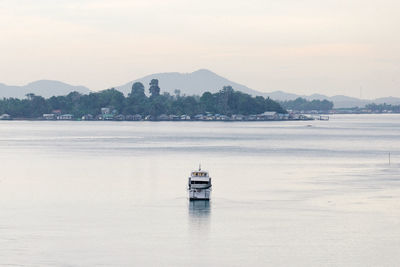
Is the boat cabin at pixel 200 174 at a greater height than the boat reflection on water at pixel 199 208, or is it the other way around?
the boat cabin at pixel 200 174

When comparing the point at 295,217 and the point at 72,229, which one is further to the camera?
the point at 295,217

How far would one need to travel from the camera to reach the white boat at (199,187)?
65.1m

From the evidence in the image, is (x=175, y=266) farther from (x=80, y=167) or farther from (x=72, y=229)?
(x=80, y=167)

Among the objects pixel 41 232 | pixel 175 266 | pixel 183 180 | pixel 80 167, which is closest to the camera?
pixel 175 266

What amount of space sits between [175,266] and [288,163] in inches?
2589

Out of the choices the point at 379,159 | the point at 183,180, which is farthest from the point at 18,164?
the point at 379,159

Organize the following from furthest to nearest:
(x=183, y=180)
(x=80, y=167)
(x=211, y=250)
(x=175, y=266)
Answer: (x=80, y=167), (x=183, y=180), (x=211, y=250), (x=175, y=266)

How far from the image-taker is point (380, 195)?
229 ft

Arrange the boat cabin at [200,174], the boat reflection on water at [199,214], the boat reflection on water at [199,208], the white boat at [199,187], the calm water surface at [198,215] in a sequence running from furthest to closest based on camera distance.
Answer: the boat cabin at [200,174]
the white boat at [199,187]
the boat reflection on water at [199,208]
the boat reflection on water at [199,214]
the calm water surface at [198,215]

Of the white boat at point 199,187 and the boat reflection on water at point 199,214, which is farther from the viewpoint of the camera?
the white boat at point 199,187

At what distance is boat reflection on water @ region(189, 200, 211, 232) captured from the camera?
178 ft

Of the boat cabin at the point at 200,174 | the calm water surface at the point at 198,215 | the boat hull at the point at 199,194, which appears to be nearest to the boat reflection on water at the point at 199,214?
the calm water surface at the point at 198,215

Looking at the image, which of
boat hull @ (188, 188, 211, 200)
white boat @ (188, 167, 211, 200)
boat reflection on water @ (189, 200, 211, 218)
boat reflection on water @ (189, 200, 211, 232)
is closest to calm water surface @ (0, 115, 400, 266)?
boat reflection on water @ (189, 200, 211, 232)

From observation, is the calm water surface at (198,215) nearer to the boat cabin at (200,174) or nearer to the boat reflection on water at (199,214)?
the boat reflection on water at (199,214)
